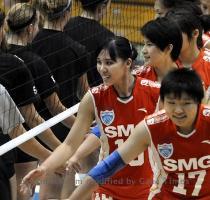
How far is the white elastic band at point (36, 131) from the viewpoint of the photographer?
378cm

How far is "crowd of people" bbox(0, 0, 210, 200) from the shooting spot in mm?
3010

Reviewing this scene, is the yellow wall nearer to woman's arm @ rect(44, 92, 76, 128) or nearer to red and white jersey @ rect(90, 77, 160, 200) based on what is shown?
woman's arm @ rect(44, 92, 76, 128)

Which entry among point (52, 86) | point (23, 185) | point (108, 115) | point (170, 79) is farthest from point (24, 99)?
point (170, 79)

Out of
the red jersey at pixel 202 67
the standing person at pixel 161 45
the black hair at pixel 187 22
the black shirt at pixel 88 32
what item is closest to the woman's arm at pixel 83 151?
the standing person at pixel 161 45

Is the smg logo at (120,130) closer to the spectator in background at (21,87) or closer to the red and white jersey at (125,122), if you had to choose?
the red and white jersey at (125,122)

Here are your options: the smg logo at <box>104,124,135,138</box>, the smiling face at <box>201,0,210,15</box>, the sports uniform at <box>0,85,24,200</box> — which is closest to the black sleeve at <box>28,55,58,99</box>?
the sports uniform at <box>0,85,24,200</box>

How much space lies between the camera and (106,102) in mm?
3561

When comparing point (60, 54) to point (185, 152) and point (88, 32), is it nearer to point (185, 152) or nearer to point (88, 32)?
point (88, 32)

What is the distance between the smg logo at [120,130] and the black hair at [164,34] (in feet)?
1.57

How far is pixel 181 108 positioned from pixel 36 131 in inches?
52.2

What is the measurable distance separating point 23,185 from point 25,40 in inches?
46.3

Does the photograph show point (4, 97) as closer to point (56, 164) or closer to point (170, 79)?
point (56, 164)

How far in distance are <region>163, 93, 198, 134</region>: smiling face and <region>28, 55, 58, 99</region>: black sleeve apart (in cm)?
130

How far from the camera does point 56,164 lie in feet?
10.9
